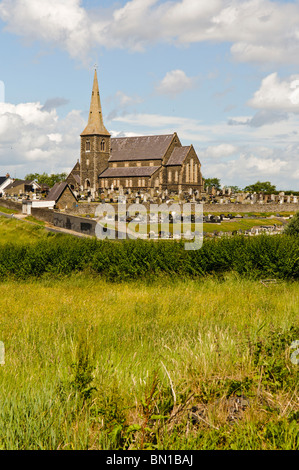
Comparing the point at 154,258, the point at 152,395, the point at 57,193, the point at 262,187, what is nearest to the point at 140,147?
the point at 262,187

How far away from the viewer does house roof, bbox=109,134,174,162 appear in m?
107

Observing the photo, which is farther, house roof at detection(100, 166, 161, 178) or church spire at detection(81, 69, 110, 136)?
church spire at detection(81, 69, 110, 136)

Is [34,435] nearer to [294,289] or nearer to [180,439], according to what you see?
[180,439]

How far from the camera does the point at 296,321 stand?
28.5 feet

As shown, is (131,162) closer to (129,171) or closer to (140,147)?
(129,171)

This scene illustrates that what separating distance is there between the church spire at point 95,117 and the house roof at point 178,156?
58.2 ft

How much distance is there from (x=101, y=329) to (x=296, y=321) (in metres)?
4.14

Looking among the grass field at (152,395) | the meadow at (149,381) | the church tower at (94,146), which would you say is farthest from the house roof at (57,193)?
the grass field at (152,395)

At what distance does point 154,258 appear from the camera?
69.5 ft

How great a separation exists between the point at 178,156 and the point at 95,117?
2359 centimetres

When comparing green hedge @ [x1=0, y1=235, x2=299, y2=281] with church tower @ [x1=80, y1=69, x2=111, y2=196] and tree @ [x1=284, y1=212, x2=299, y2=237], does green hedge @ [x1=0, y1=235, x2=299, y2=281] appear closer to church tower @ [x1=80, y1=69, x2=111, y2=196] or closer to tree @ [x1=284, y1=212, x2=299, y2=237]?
tree @ [x1=284, y1=212, x2=299, y2=237]

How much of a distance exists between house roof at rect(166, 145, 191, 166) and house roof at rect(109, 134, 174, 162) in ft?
7.57

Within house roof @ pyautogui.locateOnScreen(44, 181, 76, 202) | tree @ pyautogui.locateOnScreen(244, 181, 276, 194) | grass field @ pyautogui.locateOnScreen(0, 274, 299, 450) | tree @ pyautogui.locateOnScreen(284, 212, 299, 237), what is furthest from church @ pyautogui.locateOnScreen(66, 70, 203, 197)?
grass field @ pyautogui.locateOnScreen(0, 274, 299, 450)

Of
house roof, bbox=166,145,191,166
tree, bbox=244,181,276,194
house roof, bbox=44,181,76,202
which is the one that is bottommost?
house roof, bbox=44,181,76,202
